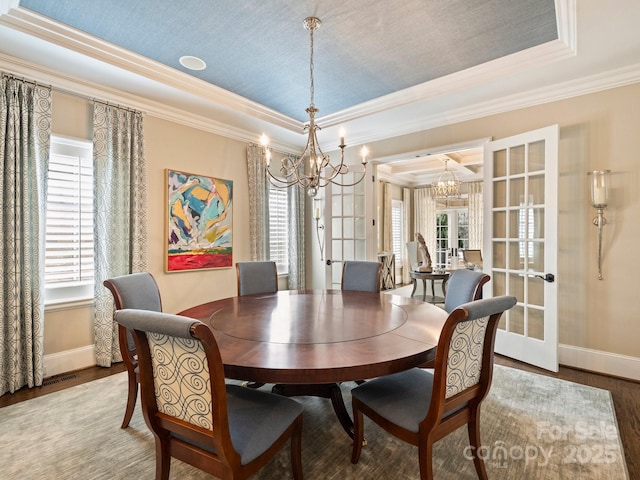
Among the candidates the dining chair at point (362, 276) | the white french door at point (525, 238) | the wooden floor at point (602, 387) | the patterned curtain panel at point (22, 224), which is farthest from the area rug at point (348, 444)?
the dining chair at point (362, 276)

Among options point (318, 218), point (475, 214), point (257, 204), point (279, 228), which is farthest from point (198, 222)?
point (475, 214)

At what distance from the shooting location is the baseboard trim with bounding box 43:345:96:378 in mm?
2783

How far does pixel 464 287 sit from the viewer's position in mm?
2268

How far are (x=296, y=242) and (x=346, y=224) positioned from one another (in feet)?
2.71

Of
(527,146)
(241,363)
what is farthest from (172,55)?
(527,146)

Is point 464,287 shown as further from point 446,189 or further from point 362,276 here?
point 446,189

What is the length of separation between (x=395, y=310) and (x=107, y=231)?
2.69m

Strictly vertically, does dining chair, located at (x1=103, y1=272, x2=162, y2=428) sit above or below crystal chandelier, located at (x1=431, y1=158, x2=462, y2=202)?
below

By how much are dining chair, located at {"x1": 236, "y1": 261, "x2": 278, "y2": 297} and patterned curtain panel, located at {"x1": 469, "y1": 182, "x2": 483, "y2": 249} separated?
6155mm

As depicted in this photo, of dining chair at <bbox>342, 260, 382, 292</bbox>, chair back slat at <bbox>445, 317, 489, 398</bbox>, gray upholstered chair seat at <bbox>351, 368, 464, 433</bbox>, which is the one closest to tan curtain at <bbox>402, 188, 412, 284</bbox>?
dining chair at <bbox>342, 260, 382, 292</bbox>

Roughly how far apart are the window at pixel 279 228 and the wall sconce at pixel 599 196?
3.54 m

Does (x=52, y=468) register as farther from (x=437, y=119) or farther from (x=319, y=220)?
(x=437, y=119)

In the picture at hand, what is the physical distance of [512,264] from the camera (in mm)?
3254

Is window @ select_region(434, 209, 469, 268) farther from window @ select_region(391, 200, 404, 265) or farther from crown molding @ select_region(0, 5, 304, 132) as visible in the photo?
crown molding @ select_region(0, 5, 304, 132)
